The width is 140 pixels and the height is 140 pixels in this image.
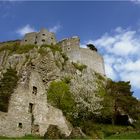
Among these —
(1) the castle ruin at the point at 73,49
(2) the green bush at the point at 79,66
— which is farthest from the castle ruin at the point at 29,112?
(1) the castle ruin at the point at 73,49

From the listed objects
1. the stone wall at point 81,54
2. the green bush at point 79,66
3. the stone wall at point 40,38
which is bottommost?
the green bush at point 79,66

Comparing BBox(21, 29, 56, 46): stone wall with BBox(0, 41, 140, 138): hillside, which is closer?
BBox(0, 41, 140, 138): hillside

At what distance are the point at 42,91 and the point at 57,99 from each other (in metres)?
29.3

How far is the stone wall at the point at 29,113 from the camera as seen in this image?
1557 inches

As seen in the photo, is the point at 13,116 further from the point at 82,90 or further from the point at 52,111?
the point at 82,90

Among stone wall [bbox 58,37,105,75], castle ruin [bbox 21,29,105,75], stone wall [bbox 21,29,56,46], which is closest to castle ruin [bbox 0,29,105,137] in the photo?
stone wall [bbox 58,37,105,75]

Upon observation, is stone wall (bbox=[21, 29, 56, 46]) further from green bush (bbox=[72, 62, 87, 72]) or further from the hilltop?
green bush (bbox=[72, 62, 87, 72])

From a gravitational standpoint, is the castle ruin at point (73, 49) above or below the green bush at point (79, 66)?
above

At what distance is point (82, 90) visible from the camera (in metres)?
78.8

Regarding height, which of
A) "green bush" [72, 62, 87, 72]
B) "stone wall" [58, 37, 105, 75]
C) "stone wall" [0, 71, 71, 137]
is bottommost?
"stone wall" [0, 71, 71, 137]

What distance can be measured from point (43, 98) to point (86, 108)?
90.8ft

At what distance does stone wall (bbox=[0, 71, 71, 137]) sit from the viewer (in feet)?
130

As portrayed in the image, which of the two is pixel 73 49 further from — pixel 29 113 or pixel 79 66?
pixel 29 113

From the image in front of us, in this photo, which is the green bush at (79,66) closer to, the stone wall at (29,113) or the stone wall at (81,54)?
the stone wall at (81,54)
